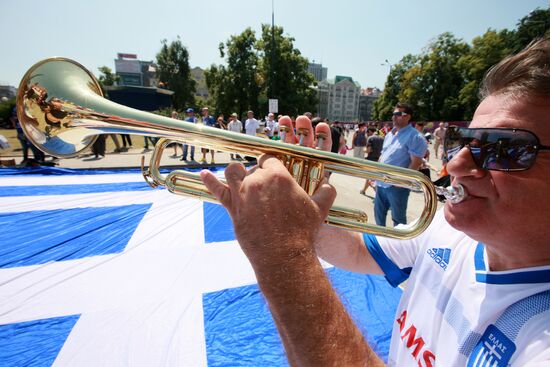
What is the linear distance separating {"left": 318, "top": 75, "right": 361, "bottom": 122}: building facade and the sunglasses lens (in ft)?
366

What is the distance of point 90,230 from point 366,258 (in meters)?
4.08

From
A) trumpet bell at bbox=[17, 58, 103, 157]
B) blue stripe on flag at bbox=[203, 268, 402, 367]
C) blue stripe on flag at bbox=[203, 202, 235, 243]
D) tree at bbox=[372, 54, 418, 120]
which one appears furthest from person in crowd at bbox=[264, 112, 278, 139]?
tree at bbox=[372, 54, 418, 120]

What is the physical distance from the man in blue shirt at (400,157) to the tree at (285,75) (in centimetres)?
2836

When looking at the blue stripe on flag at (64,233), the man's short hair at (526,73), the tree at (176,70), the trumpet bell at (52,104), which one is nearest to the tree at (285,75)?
the tree at (176,70)

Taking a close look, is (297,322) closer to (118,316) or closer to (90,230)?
(118,316)

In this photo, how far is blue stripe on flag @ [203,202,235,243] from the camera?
3937 mm

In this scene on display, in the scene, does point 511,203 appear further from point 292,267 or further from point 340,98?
point 340,98

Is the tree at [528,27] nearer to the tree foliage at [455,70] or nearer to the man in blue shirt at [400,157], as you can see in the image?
the tree foliage at [455,70]

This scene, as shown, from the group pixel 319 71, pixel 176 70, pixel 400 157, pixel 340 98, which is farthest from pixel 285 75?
pixel 319 71

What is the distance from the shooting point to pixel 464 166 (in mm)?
1116

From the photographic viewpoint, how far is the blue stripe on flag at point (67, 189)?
18.2 feet

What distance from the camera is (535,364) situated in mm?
695

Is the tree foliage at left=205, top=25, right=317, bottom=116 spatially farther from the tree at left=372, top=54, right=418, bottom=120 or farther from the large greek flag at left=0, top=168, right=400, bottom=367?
the large greek flag at left=0, top=168, right=400, bottom=367

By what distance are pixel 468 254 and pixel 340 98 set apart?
11829cm
